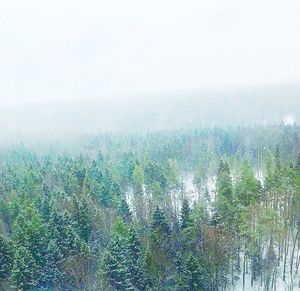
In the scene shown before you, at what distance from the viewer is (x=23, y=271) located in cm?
4706

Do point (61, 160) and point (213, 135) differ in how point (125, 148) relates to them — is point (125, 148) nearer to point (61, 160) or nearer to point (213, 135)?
point (213, 135)

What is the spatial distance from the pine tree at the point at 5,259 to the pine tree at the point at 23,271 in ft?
11.7

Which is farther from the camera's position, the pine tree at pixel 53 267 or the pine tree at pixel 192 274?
the pine tree at pixel 53 267

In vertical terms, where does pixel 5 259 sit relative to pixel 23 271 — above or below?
below

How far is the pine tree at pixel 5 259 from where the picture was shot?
50088 mm

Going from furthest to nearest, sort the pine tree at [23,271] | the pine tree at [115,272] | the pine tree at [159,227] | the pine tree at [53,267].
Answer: the pine tree at [159,227] → the pine tree at [53,267] → the pine tree at [115,272] → the pine tree at [23,271]

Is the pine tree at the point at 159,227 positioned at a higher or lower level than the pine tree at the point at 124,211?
higher

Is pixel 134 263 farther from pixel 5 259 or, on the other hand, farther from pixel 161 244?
pixel 5 259

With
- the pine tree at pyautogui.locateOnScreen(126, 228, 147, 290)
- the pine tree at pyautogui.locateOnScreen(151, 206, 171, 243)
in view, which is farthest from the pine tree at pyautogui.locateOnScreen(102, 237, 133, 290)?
the pine tree at pyautogui.locateOnScreen(151, 206, 171, 243)

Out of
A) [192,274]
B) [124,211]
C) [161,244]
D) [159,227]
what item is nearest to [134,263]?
[161,244]

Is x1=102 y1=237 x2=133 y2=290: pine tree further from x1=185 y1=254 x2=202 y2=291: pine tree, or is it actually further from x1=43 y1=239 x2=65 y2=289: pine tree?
x1=185 y1=254 x2=202 y2=291: pine tree

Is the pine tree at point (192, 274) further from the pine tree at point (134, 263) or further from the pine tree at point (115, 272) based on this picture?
the pine tree at point (115, 272)

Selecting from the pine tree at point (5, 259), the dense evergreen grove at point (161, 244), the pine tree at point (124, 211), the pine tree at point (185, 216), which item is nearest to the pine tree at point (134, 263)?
the dense evergreen grove at point (161, 244)

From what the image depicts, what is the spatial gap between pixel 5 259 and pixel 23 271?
Answer: 5181 millimetres
